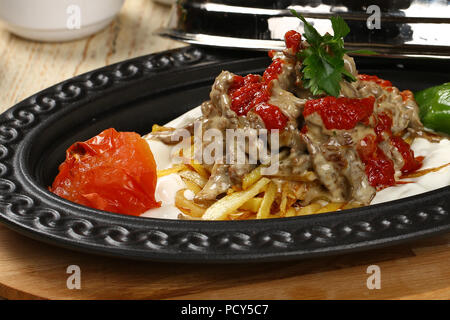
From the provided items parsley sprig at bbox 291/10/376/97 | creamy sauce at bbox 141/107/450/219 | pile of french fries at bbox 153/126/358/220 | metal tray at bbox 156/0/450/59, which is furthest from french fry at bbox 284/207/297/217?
metal tray at bbox 156/0/450/59

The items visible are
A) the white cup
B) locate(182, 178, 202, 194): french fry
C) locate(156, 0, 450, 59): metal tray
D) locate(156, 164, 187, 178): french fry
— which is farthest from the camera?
the white cup

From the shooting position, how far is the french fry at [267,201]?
150 inches

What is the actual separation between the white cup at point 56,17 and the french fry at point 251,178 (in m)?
3.08

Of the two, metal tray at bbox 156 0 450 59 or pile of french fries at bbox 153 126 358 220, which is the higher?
metal tray at bbox 156 0 450 59

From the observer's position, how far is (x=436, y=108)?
15.0ft

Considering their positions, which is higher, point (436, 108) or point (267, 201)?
point (436, 108)

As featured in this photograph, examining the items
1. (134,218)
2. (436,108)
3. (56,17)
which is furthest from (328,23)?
(56,17)

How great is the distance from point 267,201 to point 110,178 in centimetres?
88

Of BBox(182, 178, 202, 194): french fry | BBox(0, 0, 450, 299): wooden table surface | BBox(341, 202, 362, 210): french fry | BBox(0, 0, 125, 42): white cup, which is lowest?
BBox(0, 0, 450, 299): wooden table surface

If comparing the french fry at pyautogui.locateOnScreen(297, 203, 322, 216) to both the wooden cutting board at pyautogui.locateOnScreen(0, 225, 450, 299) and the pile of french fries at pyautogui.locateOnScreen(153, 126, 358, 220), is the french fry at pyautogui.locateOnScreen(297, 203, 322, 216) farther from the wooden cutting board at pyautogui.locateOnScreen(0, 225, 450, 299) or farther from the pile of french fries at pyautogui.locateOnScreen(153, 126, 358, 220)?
the wooden cutting board at pyautogui.locateOnScreen(0, 225, 450, 299)

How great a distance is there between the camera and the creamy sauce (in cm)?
392

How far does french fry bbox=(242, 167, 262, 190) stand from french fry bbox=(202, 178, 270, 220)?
0.8 inches

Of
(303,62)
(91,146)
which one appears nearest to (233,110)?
(303,62)

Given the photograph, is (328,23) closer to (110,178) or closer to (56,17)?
(110,178)
